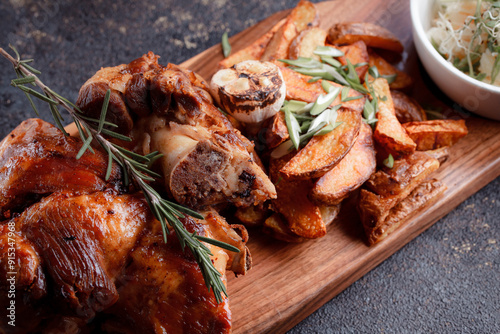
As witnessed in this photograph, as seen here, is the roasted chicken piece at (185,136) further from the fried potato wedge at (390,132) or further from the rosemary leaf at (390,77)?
the rosemary leaf at (390,77)

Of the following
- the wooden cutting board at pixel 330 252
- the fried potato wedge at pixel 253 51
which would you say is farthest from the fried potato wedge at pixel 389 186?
the fried potato wedge at pixel 253 51

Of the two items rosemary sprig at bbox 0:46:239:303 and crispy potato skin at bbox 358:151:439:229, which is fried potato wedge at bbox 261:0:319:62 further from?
rosemary sprig at bbox 0:46:239:303

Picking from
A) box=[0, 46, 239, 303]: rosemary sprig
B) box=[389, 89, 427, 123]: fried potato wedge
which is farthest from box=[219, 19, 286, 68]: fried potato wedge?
box=[0, 46, 239, 303]: rosemary sprig

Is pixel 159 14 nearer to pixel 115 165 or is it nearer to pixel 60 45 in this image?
pixel 60 45

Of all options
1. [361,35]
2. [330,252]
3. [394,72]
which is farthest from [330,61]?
[330,252]

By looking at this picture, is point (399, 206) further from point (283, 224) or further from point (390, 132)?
point (283, 224)
